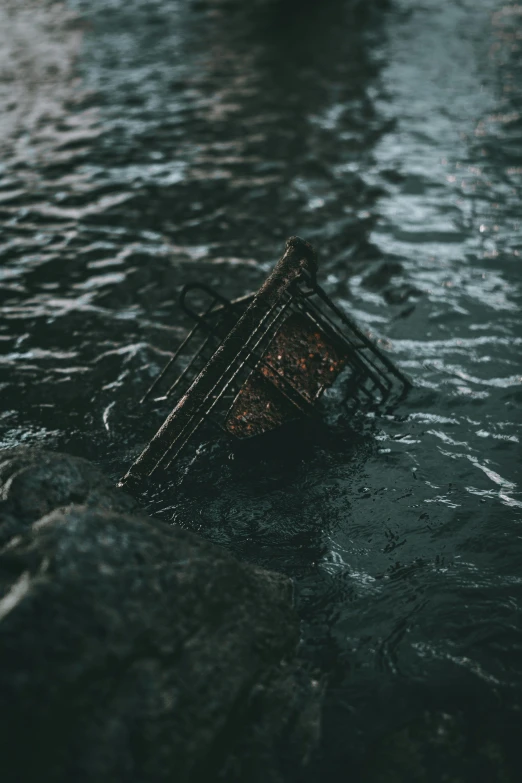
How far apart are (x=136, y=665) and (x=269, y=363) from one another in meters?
3.32

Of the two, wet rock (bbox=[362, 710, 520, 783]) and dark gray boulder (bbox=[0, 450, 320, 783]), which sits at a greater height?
dark gray boulder (bbox=[0, 450, 320, 783])

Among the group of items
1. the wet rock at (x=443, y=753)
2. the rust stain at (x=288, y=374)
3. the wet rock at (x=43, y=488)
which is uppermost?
the wet rock at (x=43, y=488)

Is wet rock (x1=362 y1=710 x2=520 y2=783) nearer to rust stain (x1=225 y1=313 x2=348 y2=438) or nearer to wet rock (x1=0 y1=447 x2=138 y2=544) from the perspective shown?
wet rock (x1=0 y1=447 x2=138 y2=544)

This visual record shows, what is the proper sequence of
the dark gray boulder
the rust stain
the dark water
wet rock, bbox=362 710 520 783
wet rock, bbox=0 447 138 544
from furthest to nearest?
the rust stain → the dark water → wet rock, bbox=0 447 138 544 → wet rock, bbox=362 710 520 783 → the dark gray boulder

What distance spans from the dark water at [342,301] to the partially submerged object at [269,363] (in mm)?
455

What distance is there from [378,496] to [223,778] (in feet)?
9.72

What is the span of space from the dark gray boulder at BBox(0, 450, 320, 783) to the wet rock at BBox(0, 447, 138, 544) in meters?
0.07

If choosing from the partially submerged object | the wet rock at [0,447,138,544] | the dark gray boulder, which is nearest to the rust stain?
the partially submerged object

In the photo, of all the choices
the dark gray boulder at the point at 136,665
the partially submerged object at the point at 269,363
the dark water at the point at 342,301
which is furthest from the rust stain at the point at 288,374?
the dark gray boulder at the point at 136,665

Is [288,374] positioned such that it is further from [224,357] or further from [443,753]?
[443,753]

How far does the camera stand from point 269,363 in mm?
6191

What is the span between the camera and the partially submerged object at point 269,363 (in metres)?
5.54

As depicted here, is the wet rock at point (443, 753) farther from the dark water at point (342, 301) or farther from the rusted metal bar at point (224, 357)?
the rusted metal bar at point (224, 357)

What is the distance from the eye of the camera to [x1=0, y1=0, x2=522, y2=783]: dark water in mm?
4566
